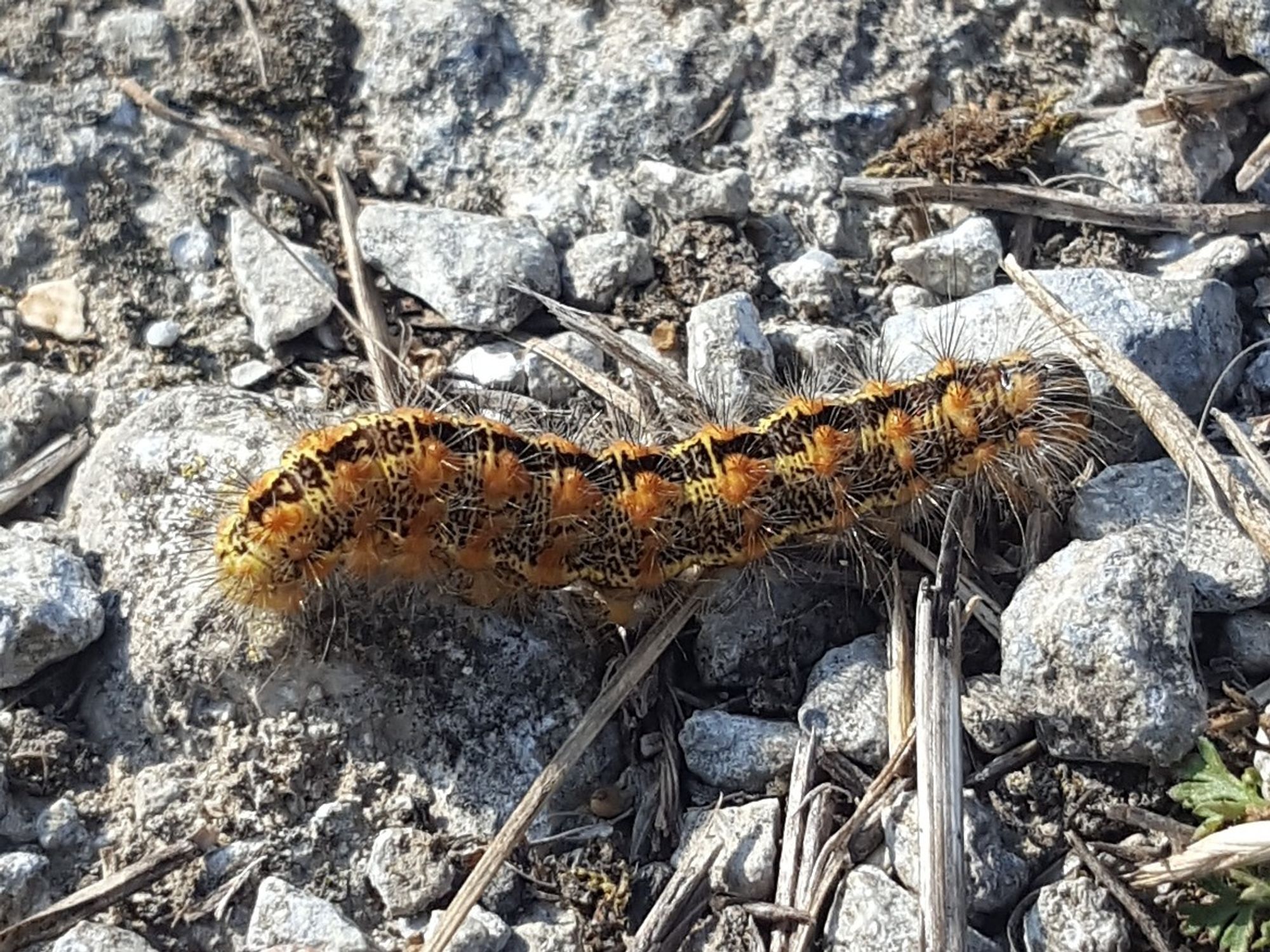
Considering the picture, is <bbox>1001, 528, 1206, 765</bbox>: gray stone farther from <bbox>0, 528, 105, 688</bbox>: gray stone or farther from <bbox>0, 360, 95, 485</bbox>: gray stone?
<bbox>0, 360, 95, 485</bbox>: gray stone

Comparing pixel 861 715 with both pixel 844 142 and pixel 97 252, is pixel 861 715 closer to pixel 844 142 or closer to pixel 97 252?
pixel 844 142

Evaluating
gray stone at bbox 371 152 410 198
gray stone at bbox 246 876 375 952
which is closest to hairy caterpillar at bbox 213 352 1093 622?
gray stone at bbox 246 876 375 952

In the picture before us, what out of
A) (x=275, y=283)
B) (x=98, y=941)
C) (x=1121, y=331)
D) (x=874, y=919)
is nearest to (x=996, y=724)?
(x=874, y=919)

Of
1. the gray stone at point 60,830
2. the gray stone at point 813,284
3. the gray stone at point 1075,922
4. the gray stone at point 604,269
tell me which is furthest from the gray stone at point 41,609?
the gray stone at point 1075,922

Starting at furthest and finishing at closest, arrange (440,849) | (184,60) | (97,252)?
(184,60) → (97,252) → (440,849)

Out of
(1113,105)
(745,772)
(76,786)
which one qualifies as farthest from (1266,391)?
(76,786)
